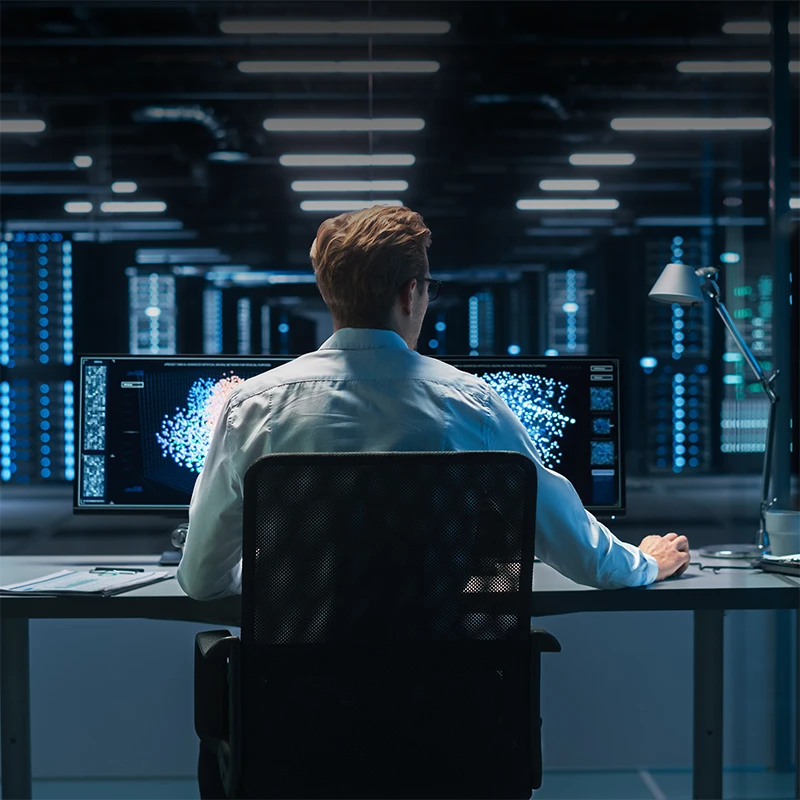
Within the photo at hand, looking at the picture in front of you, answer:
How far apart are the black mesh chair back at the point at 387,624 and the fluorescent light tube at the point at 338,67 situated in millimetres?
2687

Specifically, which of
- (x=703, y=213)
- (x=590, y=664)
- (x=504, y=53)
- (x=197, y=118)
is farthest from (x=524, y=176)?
(x=590, y=664)

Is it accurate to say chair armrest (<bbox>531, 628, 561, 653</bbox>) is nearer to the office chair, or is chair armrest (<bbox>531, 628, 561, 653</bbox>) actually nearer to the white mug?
the office chair

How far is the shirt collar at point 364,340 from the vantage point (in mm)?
1289

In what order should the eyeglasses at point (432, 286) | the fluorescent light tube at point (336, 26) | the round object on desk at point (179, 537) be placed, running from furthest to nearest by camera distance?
the fluorescent light tube at point (336, 26)
the round object on desk at point (179, 537)
the eyeglasses at point (432, 286)

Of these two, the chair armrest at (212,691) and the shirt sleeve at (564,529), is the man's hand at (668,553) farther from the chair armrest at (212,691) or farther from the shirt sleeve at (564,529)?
the chair armrest at (212,691)

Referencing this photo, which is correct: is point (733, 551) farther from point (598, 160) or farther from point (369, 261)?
point (598, 160)

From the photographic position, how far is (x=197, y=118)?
3.87 metres

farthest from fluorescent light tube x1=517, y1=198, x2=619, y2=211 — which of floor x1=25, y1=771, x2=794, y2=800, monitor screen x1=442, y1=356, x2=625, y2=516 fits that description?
floor x1=25, y1=771, x2=794, y2=800

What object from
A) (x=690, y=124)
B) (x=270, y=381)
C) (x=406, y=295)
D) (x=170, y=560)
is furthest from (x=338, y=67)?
(x=270, y=381)

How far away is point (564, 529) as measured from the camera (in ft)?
4.45

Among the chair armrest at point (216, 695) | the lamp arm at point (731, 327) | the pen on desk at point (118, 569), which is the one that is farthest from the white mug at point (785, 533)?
the pen on desk at point (118, 569)

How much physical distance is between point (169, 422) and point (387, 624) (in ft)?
3.48

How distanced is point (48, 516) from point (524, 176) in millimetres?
2841

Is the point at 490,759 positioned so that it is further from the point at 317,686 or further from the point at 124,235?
the point at 124,235
